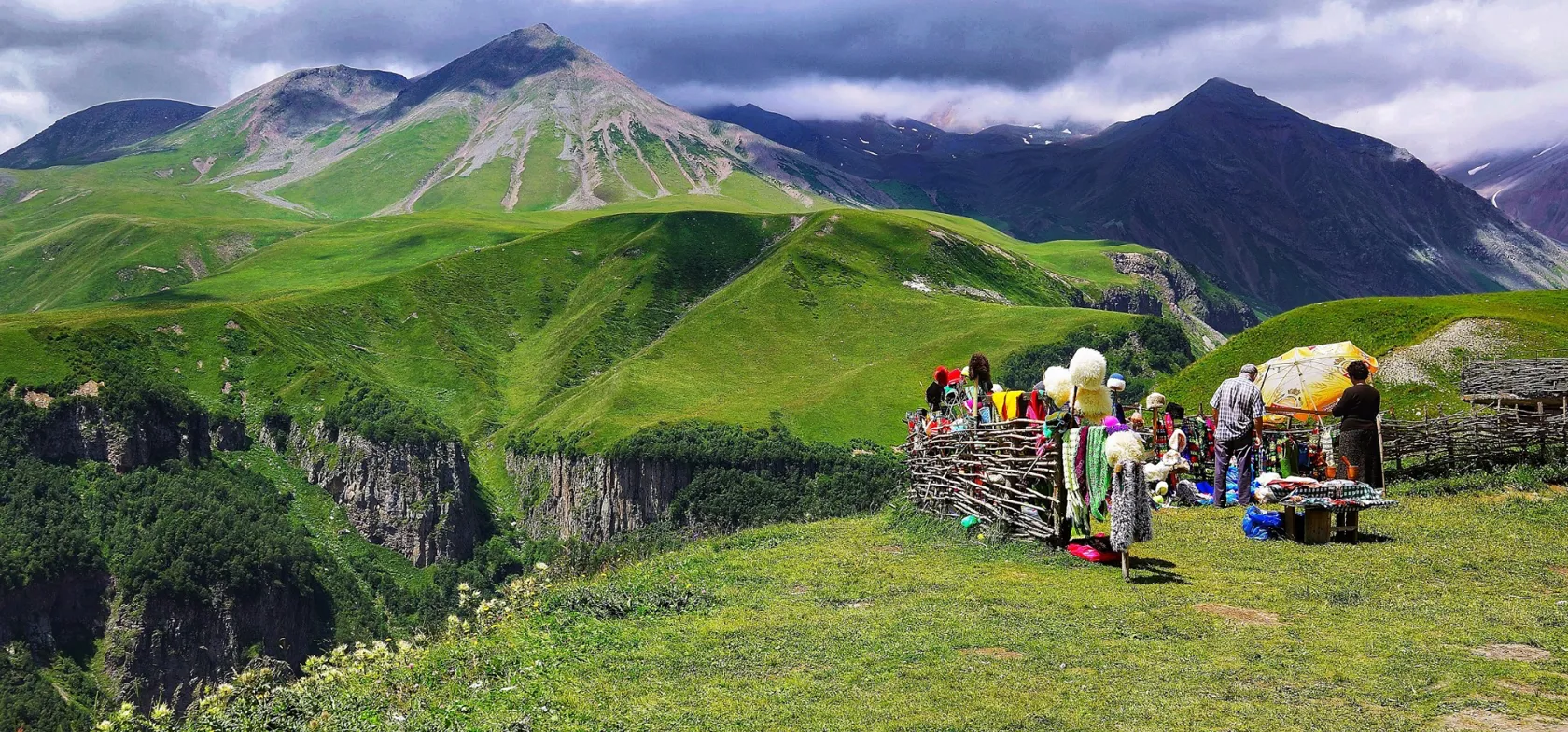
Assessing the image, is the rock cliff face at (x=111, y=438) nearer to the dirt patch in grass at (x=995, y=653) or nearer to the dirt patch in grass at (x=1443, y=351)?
the dirt patch in grass at (x=1443, y=351)

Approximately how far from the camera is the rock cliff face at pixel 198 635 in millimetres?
128250

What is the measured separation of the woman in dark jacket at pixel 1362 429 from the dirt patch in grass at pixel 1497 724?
12966mm

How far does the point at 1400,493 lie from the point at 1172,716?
60.0 feet

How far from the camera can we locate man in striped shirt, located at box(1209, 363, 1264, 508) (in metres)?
25.5

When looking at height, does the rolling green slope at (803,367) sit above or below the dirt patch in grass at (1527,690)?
above

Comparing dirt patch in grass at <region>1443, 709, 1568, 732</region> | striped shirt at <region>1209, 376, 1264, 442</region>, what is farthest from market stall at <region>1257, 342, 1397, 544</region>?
dirt patch in grass at <region>1443, 709, 1568, 732</region>

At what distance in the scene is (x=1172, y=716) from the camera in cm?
1087

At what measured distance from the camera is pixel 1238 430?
25.6 meters

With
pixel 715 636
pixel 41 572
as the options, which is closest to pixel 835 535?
pixel 715 636

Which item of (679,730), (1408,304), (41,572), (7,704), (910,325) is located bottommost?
(7,704)

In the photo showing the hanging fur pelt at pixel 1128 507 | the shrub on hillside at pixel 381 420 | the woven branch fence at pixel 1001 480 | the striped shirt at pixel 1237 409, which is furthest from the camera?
the shrub on hillside at pixel 381 420

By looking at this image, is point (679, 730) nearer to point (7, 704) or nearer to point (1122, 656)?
point (1122, 656)

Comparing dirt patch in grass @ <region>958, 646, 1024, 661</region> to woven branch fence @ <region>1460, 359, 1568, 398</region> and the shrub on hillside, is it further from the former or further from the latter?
the shrub on hillside

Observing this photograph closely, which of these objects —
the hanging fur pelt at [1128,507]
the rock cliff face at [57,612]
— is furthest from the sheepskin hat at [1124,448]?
the rock cliff face at [57,612]
